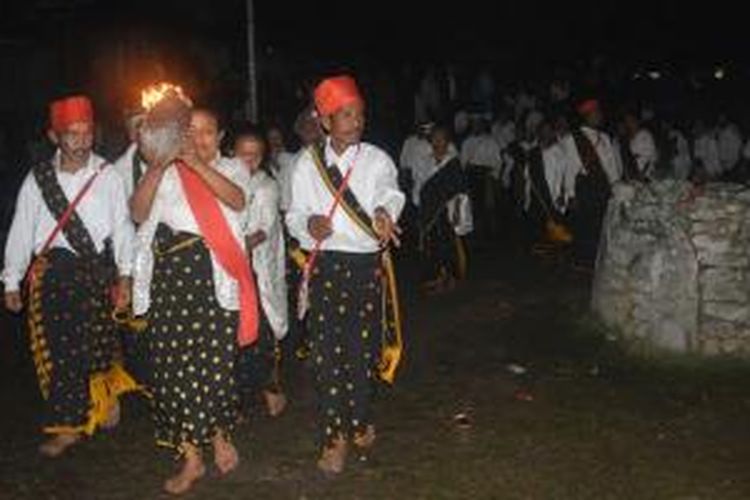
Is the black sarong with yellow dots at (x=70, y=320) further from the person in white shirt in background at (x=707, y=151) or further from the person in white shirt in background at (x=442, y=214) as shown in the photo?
the person in white shirt in background at (x=707, y=151)

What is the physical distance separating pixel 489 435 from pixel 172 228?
8.20ft

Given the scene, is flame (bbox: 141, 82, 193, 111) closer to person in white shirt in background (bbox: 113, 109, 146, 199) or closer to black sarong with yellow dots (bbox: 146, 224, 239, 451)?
black sarong with yellow dots (bbox: 146, 224, 239, 451)

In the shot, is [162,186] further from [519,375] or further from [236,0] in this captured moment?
[236,0]

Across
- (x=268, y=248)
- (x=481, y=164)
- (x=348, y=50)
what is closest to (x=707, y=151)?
(x=481, y=164)

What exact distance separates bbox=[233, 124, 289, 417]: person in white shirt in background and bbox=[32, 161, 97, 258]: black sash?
0.97 metres

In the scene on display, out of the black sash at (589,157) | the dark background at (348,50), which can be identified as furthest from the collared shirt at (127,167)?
the dark background at (348,50)

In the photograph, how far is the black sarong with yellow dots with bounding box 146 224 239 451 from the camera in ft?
20.7

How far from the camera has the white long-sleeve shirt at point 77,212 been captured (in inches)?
276

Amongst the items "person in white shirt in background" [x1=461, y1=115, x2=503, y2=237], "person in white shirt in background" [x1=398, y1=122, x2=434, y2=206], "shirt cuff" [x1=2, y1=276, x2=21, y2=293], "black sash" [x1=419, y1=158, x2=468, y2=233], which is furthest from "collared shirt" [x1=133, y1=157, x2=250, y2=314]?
"person in white shirt in background" [x1=461, y1=115, x2=503, y2=237]

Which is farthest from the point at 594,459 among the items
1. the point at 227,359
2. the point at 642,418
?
the point at 227,359

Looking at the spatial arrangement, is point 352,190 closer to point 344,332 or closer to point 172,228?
point 344,332

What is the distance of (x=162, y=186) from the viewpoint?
629 centimetres

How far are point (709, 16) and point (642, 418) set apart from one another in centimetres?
2133

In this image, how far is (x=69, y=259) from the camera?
7129 millimetres
